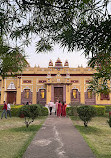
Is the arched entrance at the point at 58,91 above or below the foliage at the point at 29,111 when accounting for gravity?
above

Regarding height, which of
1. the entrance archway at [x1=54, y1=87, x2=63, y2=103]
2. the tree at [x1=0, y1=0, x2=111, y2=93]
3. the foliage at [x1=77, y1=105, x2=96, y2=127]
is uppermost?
the tree at [x1=0, y1=0, x2=111, y2=93]

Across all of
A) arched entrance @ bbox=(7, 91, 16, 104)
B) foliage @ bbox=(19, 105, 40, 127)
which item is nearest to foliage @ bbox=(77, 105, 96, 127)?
foliage @ bbox=(19, 105, 40, 127)

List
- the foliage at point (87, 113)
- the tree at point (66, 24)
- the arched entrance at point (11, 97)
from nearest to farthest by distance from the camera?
the tree at point (66, 24) < the foliage at point (87, 113) < the arched entrance at point (11, 97)

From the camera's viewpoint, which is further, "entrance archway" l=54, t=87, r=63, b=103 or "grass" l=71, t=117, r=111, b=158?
"entrance archway" l=54, t=87, r=63, b=103

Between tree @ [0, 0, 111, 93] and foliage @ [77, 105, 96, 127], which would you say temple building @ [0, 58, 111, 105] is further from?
tree @ [0, 0, 111, 93]

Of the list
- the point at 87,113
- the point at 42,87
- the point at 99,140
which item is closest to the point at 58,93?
the point at 42,87

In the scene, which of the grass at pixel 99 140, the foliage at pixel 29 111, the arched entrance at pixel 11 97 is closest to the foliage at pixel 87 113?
the grass at pixel 99 140

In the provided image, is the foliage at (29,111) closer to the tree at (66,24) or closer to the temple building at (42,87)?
the tree at (66,24)

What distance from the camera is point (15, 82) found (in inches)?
979

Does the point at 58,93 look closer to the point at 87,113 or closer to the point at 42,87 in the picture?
the point at 42,87

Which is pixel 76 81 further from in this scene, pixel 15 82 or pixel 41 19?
pixel 41 19

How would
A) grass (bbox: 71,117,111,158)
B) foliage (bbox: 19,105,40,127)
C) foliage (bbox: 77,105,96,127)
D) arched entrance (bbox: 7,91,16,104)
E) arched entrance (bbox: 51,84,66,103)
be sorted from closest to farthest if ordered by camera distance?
grass (bbox: 71,117,111,158), foliage (bbox: 19,105,40,127), foliage (bbox: 77,105,96,127), arched entrance (bbox: 51,84,66,103), arched entrance (bbox: 7,91,16,104)

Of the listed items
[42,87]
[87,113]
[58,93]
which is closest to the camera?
[87,113]

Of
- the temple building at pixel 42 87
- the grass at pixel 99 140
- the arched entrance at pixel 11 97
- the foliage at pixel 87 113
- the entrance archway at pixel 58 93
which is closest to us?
the grass at pixel 99 140
